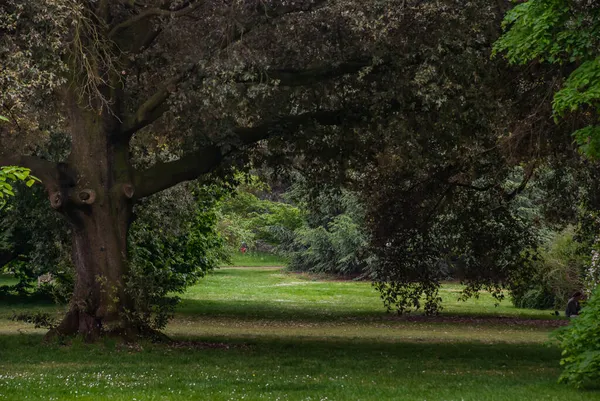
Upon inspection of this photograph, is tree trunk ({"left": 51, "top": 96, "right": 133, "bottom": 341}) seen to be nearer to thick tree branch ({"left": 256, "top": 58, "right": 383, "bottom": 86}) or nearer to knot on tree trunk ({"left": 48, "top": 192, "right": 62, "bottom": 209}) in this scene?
knot on tree trunk ({"left": 48, "top": 192, "right": 62, "bottom": 209})

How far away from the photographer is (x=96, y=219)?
62.4ft

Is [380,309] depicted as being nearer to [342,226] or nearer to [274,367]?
[274,367]

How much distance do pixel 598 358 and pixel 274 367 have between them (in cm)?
577

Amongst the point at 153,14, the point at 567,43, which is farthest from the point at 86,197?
the point at 567,43

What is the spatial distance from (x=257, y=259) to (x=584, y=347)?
72830mm

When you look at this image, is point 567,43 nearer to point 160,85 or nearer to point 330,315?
point 160,85

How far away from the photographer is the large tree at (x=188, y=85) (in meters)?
16.4

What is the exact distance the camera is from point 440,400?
467 inches

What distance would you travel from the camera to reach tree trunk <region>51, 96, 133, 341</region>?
18.7m

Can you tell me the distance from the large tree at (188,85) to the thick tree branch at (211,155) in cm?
3

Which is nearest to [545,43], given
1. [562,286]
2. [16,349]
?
[16,349]

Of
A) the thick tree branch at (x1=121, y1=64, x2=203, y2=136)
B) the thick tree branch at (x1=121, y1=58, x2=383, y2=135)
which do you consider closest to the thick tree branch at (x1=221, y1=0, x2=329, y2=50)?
the thick tree branch at (x1=121, y1=58, x2=383, y2=135)

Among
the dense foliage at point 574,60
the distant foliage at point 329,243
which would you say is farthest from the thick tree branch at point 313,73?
the distant foliage at point 329,243

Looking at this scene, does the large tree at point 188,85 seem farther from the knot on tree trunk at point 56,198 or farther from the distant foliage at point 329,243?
the distant foliage at point 329,243
